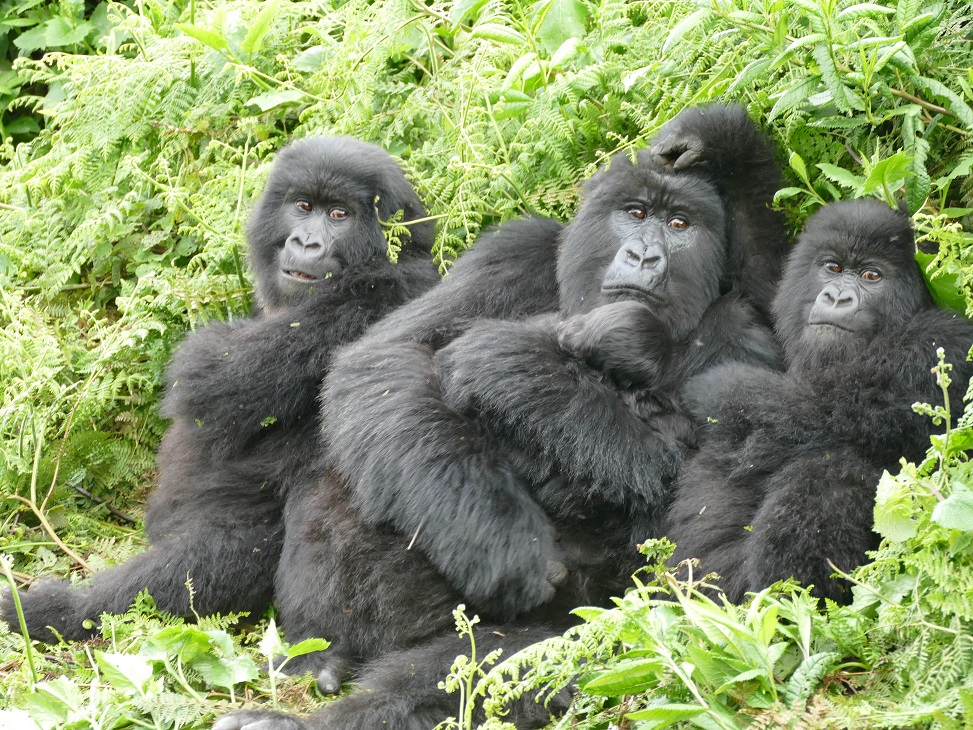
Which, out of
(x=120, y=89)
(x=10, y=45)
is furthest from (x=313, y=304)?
(x=10, y=45)

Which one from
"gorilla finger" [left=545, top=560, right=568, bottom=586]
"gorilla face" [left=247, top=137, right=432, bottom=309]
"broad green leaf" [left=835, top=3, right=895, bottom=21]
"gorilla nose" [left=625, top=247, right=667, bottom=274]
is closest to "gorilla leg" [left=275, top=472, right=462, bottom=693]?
"gorilla finger" [left=545, top=560, right=568, bottom=586]

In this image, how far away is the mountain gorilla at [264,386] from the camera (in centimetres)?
393

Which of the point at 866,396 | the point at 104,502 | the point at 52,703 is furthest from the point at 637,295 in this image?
the point at 104,502

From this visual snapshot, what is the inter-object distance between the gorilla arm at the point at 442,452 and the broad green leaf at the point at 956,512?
4.15 ft

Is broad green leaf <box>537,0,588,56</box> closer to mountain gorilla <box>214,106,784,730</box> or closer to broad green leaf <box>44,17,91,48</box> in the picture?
mountain gorilla <box>214,106,784,730</box>

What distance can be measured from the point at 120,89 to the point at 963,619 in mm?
4354

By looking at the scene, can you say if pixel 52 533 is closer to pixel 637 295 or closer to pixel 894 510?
pixel 637 295

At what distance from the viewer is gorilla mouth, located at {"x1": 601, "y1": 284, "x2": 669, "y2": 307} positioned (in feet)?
12.2

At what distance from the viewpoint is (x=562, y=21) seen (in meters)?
4.23

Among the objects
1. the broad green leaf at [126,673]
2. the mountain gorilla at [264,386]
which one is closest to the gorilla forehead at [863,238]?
the mountain gorilla at [264,386]

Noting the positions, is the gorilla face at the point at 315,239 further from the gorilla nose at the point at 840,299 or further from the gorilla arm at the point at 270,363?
the gorilla nose at the point at 840,299

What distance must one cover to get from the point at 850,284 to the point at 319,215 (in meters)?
2.13

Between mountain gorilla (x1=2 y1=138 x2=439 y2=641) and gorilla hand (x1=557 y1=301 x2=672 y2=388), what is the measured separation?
993mm

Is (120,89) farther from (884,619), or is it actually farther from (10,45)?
(884,619)
